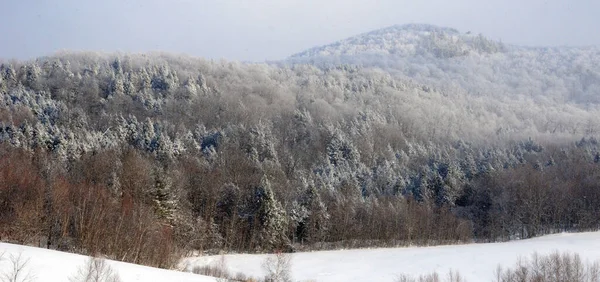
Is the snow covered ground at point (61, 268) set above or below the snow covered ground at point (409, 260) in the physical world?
above

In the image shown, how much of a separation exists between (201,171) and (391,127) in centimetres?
8080

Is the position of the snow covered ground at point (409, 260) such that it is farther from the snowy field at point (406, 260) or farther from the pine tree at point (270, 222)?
the pine tree at point (270, 222)

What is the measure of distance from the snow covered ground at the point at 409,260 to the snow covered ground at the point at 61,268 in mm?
14054

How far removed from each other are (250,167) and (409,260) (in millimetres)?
42646

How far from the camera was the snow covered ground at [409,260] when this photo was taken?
152ft

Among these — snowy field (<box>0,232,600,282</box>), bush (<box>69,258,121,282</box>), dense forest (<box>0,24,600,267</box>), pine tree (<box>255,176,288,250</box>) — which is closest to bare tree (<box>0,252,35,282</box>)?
bush (<box>69,258,121,282</box>)

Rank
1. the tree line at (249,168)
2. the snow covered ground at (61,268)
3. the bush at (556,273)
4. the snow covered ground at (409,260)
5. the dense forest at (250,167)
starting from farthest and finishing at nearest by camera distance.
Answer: the dense forest at (250,167)
the tree line at (249,168)
the snow covered ground at (409,260)
the bush at (556,273)
the snow covered ground at (61,268)

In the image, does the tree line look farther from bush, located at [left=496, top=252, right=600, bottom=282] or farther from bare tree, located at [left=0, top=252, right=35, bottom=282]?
bush, located at [left=496, top=252, right=600, bottom=282]

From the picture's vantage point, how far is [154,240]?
43344 mm

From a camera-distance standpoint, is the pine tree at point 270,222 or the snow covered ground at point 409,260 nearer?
the snow covered ground at point 409,260

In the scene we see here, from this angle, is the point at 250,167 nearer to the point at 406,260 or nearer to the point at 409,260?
the point at 406,260

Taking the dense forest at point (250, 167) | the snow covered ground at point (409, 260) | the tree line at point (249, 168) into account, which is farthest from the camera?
the dense forest at point (250, 167)

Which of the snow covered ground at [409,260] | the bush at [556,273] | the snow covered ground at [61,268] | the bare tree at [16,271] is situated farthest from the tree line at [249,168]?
the bush at [556,273]

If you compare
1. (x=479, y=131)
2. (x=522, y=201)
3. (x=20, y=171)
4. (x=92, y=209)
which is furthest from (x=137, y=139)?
(x=479, y=131)
